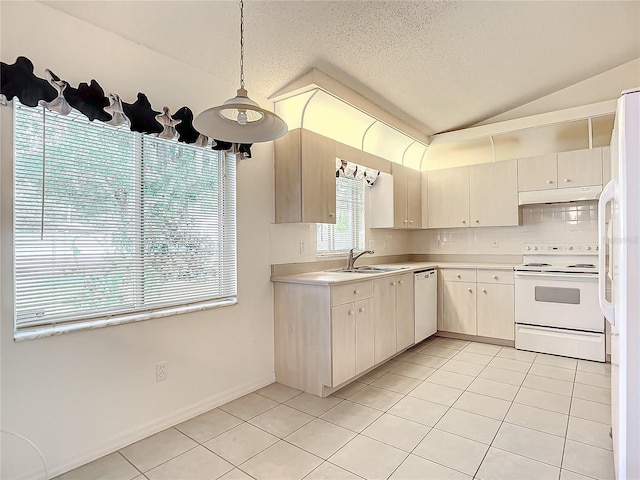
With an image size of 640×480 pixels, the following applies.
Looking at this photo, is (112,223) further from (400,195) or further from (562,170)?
(562,170)

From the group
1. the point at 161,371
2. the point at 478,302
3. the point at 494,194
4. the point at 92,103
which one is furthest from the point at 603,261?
the point at 92,103

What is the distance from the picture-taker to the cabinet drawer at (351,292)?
2854 mm

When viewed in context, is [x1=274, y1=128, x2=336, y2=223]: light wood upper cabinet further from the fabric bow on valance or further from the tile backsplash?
the tile backsplash

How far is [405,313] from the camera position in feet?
12.5

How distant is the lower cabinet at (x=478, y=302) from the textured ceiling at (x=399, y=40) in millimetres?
2065

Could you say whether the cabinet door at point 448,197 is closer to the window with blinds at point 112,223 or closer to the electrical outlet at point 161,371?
the window with blinds at point 112,223

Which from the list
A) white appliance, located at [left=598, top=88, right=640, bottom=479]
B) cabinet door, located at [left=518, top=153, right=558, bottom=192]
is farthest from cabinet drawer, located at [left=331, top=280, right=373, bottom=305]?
cabinet door, located at [left=518, top=153, right=558, bottom=192]

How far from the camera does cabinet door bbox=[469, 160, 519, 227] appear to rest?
4344 mm

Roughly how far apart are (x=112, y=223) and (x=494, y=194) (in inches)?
164

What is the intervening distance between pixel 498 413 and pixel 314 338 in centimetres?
144

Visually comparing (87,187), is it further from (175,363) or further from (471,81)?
(471,81)

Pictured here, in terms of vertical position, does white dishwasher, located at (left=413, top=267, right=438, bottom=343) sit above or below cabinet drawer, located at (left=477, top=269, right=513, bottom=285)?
below

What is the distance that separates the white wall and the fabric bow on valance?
0.95m

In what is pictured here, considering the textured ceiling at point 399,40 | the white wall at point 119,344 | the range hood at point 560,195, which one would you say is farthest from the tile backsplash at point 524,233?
the white wall at point 119,344
